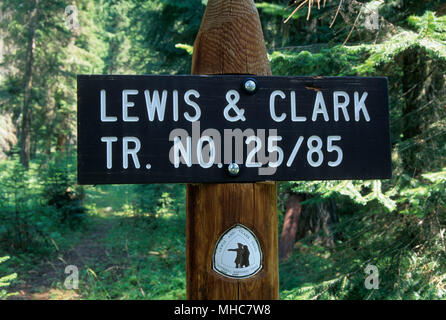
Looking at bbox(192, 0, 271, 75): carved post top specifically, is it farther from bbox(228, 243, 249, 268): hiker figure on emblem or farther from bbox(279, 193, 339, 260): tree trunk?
bbox(279, 193, 339, 260): tree trunk

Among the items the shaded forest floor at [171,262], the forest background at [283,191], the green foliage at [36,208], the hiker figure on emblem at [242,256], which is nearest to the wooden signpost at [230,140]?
the hiker figure on emblem at [242,256]

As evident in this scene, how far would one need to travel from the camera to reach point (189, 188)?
156cm

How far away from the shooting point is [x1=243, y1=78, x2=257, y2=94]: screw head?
4.97ft

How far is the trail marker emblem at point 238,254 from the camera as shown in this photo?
4.89ft

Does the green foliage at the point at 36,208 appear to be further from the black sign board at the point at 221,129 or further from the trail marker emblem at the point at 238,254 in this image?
the trail marker emblem at the point at 238,254

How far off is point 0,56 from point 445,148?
15.5 metres

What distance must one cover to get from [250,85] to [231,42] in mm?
212

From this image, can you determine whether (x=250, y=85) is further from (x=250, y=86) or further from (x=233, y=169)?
(x=233, y=169)

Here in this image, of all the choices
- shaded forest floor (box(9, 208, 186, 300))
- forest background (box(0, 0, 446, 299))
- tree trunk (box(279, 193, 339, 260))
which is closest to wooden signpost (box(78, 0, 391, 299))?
forest background (box(0, 0, 446, 299))

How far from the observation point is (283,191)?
740 cm

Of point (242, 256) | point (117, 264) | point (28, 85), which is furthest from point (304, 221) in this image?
point (28, 85)

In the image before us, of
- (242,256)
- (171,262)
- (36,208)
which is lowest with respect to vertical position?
(171,262)

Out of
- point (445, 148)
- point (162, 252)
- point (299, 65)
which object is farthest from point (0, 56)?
point (445, 148)
